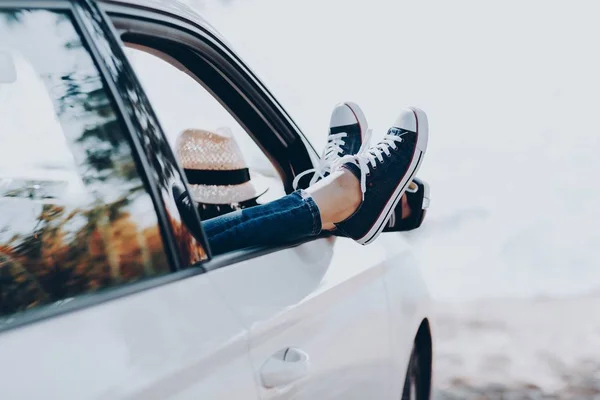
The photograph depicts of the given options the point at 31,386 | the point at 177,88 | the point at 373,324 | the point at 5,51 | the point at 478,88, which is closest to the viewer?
the point at 31,386

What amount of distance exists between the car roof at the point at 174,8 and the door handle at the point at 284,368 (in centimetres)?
76

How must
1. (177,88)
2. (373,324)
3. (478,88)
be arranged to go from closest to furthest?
(373,324) < (177,88) < (478,88)

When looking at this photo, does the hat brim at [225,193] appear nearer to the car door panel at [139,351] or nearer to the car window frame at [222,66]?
the car window frame at [222,66]

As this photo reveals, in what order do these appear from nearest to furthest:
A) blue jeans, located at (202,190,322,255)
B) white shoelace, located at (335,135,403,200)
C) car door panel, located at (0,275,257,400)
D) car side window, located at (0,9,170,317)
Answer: car door panel, located at (0,275,257,400) < car side window, located at (0,9,170,317) < blue jeans, located at (202,190,322,255) < white shoelace, located at (335,135,403,200)

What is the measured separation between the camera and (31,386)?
3.96 ft

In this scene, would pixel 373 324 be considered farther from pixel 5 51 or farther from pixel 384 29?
pixel 384 29

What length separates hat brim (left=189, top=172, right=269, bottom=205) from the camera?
110 inches

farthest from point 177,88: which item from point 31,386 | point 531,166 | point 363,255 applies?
point 531,166

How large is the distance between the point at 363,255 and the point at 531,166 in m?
11.3

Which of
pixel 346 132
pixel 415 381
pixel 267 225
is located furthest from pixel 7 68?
pixel 415 381

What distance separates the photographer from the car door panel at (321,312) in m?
1.81

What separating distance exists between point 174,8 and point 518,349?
3.84m

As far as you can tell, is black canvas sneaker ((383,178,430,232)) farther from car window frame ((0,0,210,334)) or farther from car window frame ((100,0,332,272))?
car window frame ((0,0,210,334))

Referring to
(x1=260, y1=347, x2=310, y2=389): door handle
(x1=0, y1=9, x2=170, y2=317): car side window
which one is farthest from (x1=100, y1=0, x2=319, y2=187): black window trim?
(x1=260, y1=347, x2=310, y2=389): door handle
